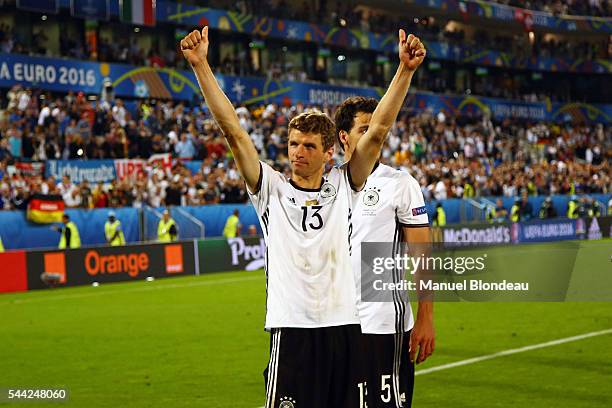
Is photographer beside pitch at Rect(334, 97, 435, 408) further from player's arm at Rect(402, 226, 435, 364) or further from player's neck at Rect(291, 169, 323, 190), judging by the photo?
player's neck at Rect(291, 169, 323, 190)

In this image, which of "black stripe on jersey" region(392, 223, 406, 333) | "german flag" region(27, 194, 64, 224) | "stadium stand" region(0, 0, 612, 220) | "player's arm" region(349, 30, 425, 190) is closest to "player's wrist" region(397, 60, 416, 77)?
"player's arm" region(349, 30, 425, 190)

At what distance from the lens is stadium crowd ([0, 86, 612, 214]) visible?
85.4 feet

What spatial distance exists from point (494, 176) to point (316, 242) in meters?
37.0

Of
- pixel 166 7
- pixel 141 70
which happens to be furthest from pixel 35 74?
pixel 166 7

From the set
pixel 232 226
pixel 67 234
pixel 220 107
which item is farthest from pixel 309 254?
A: pixel 232 226

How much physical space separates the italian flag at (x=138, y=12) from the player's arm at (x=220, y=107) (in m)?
31.7

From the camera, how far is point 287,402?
4.88 meters

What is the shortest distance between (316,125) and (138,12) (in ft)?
108

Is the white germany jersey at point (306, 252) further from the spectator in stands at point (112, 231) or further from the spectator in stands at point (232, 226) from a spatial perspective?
the spectator in stands at point (232, 226)

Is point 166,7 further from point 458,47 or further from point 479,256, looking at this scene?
point 479,256

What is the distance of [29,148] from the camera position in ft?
87.3

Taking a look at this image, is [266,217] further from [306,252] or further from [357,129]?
[357,129]

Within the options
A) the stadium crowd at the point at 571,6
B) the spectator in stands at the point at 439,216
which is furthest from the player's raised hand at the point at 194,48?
the stadium crowd at the point at 571,6

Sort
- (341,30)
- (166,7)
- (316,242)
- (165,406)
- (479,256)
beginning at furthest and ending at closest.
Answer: (341,30)
(166,7)
(165,406)
(479,256)
(316,242)
